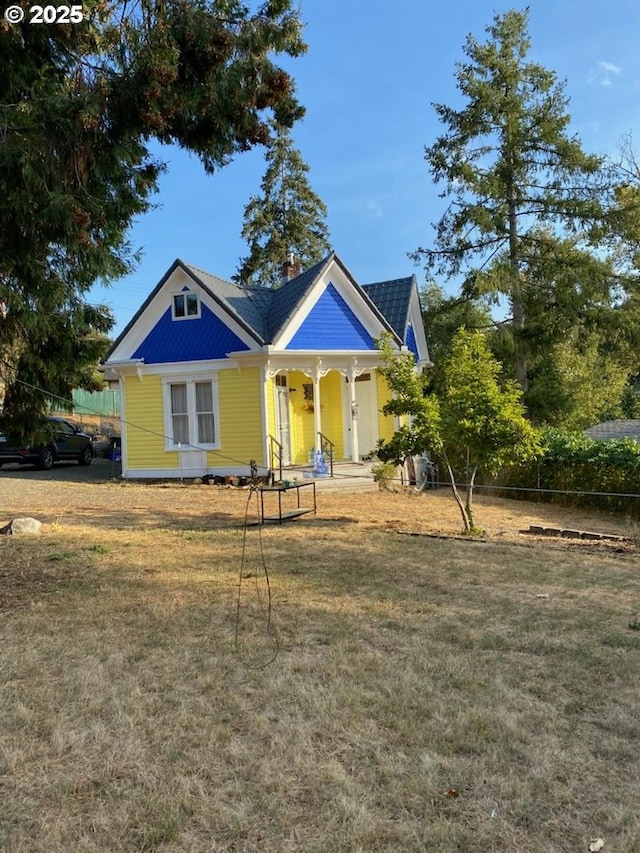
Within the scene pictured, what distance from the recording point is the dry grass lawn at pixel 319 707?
8.14 ft

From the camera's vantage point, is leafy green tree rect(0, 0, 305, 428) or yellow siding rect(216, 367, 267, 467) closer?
leafy green tree rect(0, 0, 305, 428)

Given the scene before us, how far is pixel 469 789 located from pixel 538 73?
83.3 ft

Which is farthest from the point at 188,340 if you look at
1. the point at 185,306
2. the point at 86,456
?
the point at 86,456

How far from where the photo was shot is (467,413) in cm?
971

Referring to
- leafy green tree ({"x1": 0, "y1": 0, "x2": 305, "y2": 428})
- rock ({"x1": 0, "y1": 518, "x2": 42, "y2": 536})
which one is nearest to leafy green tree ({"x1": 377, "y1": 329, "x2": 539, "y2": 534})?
leafy green tree ({"x1": 0, "y1": 0, "x2": 305, "y2": 428})

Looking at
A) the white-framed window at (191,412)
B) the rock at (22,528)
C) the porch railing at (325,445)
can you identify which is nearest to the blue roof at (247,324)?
the white-framed window at (191,412)

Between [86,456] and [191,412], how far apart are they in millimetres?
8353

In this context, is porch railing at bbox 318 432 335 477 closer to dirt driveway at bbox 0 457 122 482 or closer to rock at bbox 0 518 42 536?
dirt driveway at bbox 0 457 122 482

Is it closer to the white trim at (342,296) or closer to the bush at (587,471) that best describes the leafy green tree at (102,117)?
the white trim at (342,296)

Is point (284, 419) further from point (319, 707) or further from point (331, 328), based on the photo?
point (319, 707)

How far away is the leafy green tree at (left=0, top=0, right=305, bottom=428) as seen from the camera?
4703 mm

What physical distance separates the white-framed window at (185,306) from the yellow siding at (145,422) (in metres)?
1.90

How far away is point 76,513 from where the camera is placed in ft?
38.3

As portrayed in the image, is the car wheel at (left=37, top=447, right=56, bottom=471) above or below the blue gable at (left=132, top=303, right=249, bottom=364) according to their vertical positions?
below
